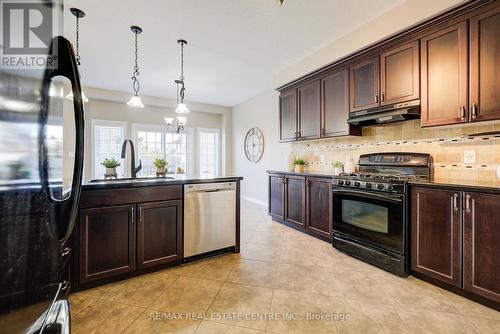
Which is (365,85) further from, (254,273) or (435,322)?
(254,273)

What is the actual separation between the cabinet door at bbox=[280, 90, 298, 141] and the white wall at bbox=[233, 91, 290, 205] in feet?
2.14

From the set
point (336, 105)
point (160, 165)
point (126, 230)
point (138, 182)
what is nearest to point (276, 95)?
point (336, 105)

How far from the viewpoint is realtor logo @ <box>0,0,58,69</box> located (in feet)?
1.24

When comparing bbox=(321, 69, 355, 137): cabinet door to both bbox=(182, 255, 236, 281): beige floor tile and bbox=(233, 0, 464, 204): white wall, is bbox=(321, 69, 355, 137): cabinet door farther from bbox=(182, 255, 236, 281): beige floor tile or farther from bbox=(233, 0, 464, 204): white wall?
bbox=(182, 255, 236, 281): beige floor tile

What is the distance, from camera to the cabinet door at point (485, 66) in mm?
1899

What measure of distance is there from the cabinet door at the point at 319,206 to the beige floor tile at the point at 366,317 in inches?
52.9

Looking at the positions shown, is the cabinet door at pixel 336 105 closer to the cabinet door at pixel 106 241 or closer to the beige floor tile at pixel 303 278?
the beige floor tile at pixel 303 278

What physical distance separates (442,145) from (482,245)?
1143 millimetres

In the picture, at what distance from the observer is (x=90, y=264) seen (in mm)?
2004

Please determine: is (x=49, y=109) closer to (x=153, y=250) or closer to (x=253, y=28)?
(x=153, y=250)

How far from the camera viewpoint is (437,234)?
209 centimetres

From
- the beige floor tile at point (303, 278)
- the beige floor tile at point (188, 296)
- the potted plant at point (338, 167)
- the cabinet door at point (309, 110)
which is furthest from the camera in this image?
the cabinet door at point (309, 110)

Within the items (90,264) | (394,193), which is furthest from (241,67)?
(90,264)

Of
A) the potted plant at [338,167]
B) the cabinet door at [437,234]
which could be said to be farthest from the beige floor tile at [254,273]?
the potted plant at [338,167]
